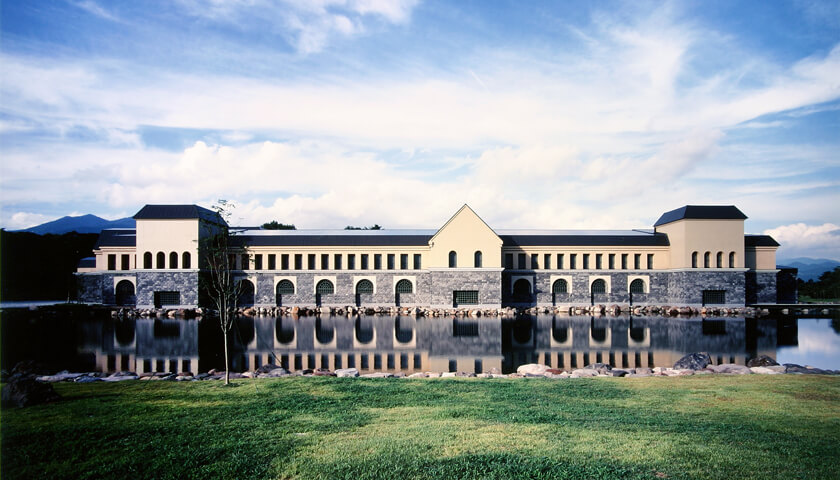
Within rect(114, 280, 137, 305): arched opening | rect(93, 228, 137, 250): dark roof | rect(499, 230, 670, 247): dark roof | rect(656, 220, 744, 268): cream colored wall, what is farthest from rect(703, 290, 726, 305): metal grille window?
rect(93, 228, 137, 250): dark roof

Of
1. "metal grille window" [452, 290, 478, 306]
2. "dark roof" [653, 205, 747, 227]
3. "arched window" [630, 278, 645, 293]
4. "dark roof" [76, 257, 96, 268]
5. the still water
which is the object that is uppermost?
"dark roof" [653, 205, 747, 227]

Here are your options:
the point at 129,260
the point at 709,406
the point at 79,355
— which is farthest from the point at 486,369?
the point at 129,260

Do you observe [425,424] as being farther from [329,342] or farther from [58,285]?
[58,285]

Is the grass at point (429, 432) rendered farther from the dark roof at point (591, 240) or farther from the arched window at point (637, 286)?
the arched window at point (637, 286)

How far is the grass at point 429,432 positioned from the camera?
6.60m

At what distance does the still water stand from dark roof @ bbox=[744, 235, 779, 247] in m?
13.8

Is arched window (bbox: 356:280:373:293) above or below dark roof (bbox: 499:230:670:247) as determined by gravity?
below

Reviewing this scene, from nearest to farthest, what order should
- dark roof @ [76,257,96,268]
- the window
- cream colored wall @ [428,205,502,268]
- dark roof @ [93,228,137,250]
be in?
cream colored wall @ [428,205,502,268] < the window < dark roof @ [93,228,137,250] < dark roof @ [76,257,96,268]

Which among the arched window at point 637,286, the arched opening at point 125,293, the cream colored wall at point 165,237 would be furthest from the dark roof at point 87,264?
the arched window at point 637,286

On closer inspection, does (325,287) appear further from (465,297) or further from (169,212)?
(169,212)

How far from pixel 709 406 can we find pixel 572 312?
3316 cm

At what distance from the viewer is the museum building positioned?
44219 millimetres

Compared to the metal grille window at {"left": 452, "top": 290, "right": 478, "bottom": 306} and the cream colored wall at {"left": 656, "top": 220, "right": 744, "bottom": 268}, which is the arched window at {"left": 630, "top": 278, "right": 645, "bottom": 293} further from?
the metal grille window at {"left": 452, "top": 290, "right": 478, "bottom": 306}

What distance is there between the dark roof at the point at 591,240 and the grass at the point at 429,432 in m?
36.2
